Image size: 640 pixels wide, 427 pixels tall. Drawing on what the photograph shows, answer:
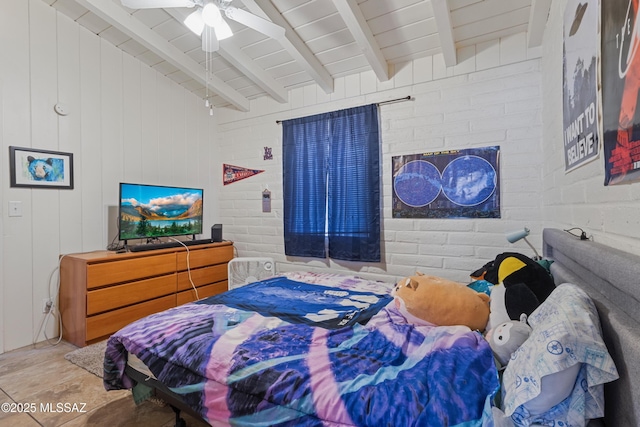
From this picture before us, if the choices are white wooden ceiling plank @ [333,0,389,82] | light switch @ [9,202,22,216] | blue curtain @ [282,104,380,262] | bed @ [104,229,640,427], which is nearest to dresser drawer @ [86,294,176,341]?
light switch @ [9,202,22,216]

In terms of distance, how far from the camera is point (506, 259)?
150cm

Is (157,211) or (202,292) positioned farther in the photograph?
(202,292)

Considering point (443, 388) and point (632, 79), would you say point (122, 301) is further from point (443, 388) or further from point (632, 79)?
point (632, 79)

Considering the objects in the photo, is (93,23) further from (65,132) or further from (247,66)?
(247,66)

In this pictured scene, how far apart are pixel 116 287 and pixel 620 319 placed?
9.80ft

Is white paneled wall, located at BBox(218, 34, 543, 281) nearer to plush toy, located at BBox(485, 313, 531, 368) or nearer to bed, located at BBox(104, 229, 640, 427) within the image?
bed, located at BBox(104, 229, 640, 427)

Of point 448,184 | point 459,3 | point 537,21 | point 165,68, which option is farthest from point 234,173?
point 537,21

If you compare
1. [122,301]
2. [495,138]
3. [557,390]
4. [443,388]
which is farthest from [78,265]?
[495,138]

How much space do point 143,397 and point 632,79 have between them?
2.18 metres

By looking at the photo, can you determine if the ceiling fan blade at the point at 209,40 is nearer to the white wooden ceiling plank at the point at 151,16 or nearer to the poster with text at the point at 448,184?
the white wooden ceiling plank at the point at 151,16

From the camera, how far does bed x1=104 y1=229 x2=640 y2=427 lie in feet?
2.36

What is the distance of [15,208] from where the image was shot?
7.50ft

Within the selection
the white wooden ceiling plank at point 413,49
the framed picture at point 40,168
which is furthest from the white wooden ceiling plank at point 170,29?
the white wooden ceiling plank at point 413,49

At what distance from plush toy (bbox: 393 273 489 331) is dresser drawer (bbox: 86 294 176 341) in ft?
7.59
